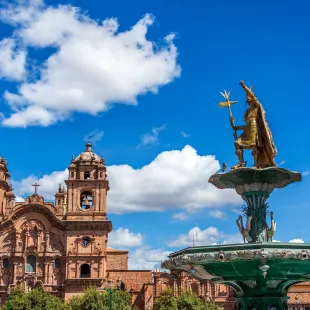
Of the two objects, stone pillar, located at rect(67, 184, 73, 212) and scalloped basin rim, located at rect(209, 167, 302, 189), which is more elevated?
stone pillar, located at rect(67, 184, 73, 212)

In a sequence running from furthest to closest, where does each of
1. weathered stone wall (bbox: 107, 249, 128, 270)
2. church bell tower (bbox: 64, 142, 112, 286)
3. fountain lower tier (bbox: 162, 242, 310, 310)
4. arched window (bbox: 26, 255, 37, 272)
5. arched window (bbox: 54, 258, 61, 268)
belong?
weathered stone wall (bbox: 107, 249, 128, 270) → arched window (bbox: 26, 255, 37, 272) → arched window (bbox: 54, 258, 61, 268) → church bell tower (bbox: 64, 142, 112, 286) → fountain lower tier (bbox: 162, 242, 310, 310)

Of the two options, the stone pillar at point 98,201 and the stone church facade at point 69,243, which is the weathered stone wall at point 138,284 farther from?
the stone pillar at point 98,201

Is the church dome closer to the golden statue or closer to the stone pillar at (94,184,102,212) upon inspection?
the stone pillar at (94,184,102,212)

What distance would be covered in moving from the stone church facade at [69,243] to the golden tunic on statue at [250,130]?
4170cm

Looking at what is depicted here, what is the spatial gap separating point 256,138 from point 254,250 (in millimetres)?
4054

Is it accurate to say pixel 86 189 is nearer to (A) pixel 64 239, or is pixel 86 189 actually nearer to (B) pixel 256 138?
(A) pixel 64 239

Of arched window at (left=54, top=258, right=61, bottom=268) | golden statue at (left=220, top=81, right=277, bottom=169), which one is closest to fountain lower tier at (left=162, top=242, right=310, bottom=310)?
golden statue at (left=220, top=81, right=277, bottom=169)

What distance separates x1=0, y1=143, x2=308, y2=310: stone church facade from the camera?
55844 millimetres

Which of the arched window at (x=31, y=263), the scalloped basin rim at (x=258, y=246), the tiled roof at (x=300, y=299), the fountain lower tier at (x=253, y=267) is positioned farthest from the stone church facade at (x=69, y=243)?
the scalloped basin rim at (x=258, y=246)

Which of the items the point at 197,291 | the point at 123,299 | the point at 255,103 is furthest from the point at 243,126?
the point at 197,291

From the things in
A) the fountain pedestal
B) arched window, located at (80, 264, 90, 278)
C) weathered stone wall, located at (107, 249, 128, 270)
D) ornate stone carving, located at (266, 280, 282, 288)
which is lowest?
ornate stone carving, located at (266, 280, 282, 288)

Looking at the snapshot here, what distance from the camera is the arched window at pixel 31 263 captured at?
187 feet

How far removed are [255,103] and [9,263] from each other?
151ft

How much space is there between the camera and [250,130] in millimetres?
15086
